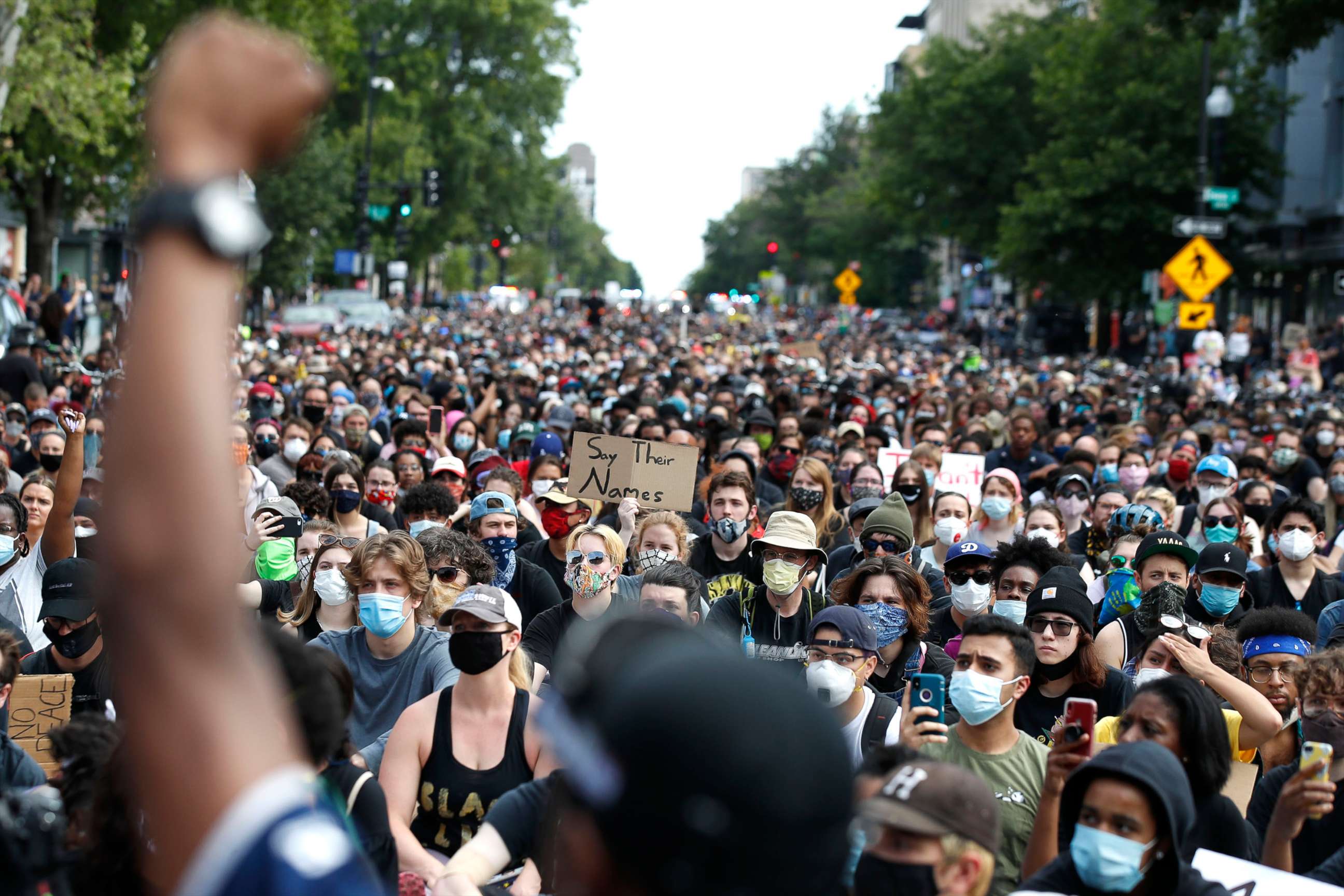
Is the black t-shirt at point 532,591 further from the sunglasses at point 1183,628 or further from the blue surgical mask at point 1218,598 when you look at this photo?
the blue surgical mask at point 1218,598

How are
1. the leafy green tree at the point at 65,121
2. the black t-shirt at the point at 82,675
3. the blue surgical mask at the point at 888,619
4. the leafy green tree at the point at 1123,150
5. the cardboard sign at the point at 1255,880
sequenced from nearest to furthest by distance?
the cardboard sign at the point at 1255,880 → the black t-shirt at the point at 82,675 → the blue surgical mask at the point at 888,619 → the leafy green tree at the point at 65,121 → the leafy green tree at the point at 1123,150

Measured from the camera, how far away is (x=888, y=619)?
7246mm

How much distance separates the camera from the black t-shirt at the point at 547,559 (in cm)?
→ 922

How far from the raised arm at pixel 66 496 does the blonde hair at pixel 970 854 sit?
602cm

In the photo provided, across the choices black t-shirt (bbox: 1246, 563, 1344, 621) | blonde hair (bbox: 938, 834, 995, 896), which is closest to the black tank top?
blonde hair (bbox: 938, 834, 995, 896)

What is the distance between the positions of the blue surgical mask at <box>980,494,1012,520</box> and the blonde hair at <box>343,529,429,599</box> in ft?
16.7

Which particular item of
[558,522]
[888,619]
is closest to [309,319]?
[558,522]

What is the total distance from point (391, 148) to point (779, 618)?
53.6 meters

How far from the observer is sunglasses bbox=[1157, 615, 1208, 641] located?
6.63 meters

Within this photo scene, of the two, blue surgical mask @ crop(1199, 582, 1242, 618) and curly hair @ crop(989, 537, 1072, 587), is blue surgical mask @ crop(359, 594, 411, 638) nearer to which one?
curly hair @ crop(989, 537, 1072, 587)

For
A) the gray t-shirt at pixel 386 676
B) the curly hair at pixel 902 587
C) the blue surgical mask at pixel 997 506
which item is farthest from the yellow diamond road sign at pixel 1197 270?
the gray t-shirt at pixel 386 676

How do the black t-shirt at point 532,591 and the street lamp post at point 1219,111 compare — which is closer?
the black t-shirt at point 532,591

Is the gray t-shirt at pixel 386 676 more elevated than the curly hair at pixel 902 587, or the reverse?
the curly hair at pixel 902 587

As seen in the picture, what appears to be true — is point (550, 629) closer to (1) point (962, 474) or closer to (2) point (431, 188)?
(1) point (962, 474)
